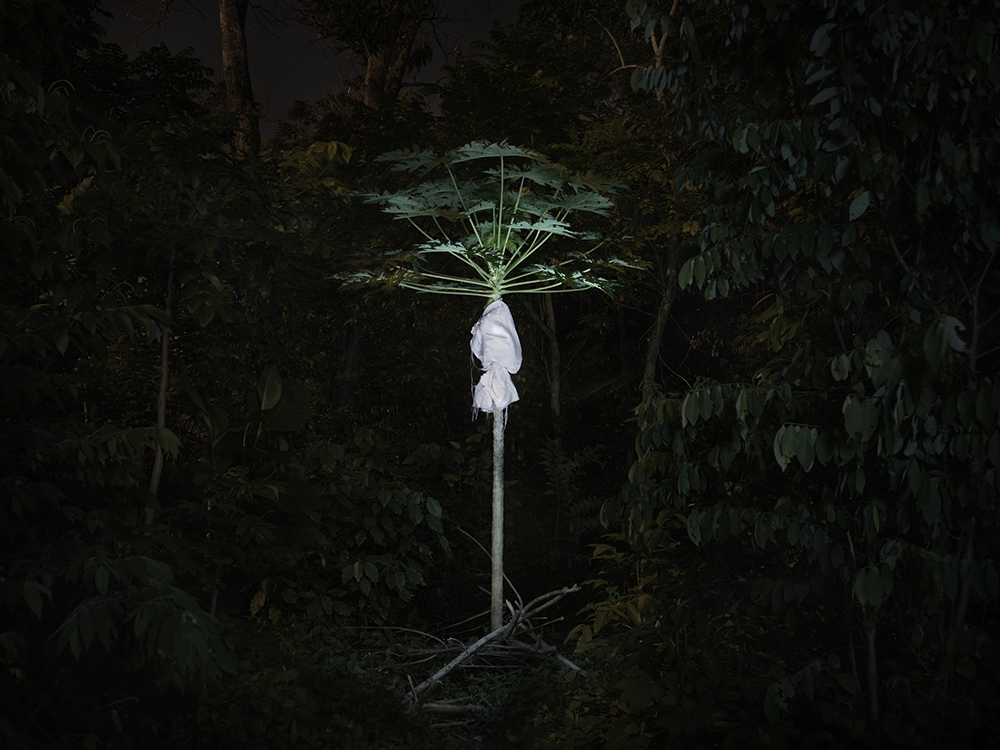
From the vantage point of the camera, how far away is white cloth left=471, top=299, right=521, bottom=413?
3.93m

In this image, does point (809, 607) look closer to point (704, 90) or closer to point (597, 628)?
point (597, 628)

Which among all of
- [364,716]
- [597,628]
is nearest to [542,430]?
[597,628]

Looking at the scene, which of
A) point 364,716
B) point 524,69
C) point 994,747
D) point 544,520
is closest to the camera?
point 994,747

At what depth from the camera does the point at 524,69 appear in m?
5.54

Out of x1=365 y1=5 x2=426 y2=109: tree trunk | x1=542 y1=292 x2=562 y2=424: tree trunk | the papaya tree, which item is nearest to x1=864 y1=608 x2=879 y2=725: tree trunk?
the papaya tree

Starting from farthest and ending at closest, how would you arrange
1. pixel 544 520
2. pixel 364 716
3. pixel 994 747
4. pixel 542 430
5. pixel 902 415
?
pixel 542 430 → pixel 544 520 → pixel 364 716 → pixel 994 747 → pixel 902 415

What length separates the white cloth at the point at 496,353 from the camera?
393 centimetres

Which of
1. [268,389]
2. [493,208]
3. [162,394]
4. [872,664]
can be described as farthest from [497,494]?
[872,664]

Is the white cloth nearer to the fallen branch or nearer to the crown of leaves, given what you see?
the crown of leaves

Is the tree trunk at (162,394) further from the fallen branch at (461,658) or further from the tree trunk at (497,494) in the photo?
the tree trunk at (497,494)

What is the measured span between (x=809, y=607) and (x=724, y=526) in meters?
1.03

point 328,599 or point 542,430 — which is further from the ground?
point 542,430

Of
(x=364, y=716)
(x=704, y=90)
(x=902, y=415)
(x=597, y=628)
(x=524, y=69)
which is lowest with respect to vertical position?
(x=364, y=716)

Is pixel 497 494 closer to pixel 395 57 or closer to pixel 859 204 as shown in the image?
pixel 859 204
